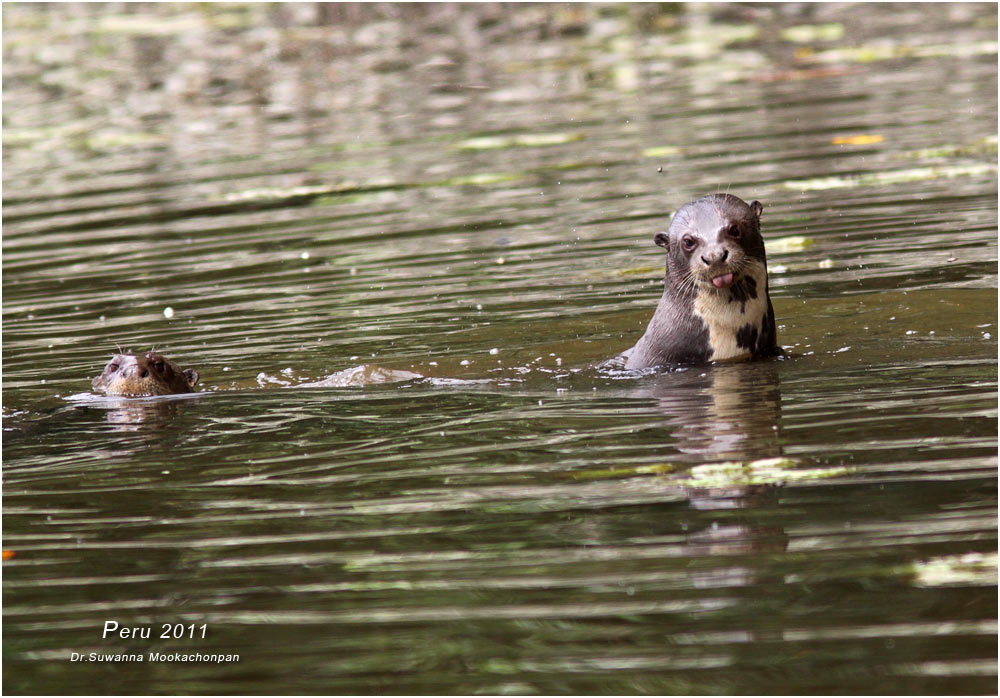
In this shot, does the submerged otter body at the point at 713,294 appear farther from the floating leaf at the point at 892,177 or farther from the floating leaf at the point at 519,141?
the floating leaf at the point at 519,141

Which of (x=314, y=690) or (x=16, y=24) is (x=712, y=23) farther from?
(x=314, y=690)

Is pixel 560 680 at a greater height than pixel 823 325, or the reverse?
pixel 560 680

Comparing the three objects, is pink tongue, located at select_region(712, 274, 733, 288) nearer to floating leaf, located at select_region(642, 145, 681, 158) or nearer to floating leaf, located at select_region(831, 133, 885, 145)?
floating leaf, located at select_region(642, 145, 681, 158)

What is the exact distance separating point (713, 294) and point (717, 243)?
0.31m

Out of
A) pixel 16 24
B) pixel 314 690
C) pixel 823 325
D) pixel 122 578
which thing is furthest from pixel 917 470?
pixel 16 24

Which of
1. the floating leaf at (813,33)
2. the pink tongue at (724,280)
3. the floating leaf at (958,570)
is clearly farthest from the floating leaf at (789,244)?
the floating leaf at (813,33)

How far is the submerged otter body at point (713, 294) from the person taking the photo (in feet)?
21.5

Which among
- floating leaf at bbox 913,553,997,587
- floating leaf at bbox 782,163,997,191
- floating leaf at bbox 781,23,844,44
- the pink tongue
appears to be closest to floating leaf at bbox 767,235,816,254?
floating leaf at bbox 782,163,997,191

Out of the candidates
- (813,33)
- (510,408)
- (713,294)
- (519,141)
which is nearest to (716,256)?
(713,294)

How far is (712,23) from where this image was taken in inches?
925

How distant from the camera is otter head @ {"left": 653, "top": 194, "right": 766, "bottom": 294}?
6.49 metres

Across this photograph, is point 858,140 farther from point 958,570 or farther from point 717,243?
point 958,570

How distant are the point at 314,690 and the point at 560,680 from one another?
55 centimetres

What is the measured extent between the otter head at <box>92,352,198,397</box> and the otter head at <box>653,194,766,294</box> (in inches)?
94.1
